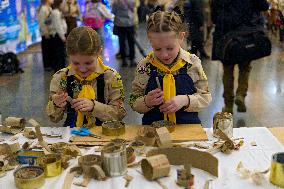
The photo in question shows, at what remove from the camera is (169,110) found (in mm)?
2082

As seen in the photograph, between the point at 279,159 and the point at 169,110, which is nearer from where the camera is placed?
the point at 279,159

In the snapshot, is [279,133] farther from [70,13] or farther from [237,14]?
[70,13]

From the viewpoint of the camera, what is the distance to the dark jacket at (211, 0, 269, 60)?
4.05m

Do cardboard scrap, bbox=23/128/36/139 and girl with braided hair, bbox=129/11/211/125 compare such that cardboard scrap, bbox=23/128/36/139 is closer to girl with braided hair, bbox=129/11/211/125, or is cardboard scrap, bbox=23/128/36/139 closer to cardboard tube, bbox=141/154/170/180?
girl with braided hair, bbox=129/11/211/125

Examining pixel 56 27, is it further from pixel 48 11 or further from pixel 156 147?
pixel 156 147

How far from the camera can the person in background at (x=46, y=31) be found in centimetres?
680

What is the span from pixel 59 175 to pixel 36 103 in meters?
3.57

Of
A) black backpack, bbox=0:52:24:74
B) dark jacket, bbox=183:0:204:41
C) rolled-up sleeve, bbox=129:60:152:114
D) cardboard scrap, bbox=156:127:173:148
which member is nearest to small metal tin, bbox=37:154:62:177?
cardboard scrap, bbox=156:127:173:148

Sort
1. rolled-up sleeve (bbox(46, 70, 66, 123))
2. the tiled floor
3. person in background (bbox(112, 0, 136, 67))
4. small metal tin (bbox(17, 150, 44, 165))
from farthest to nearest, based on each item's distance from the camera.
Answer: person in background (bbox(112, 0, 136, 67))
the tiled floor
rolled-up sleeve (bbox(46, 70, 66, 123))
small metal tin (bbox(17, 150, 44, 165))

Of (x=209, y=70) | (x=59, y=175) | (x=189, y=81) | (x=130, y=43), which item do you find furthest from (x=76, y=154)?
(x=130, y=43)

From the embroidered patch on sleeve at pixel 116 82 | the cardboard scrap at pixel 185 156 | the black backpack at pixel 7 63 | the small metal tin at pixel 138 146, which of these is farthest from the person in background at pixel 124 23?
the cardboard scrap at pixel 185 156

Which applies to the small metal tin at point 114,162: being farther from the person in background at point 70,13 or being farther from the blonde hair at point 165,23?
the person in background at point 70,13

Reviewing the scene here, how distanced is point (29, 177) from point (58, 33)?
18.3 ft

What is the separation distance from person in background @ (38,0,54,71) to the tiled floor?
21 cm
